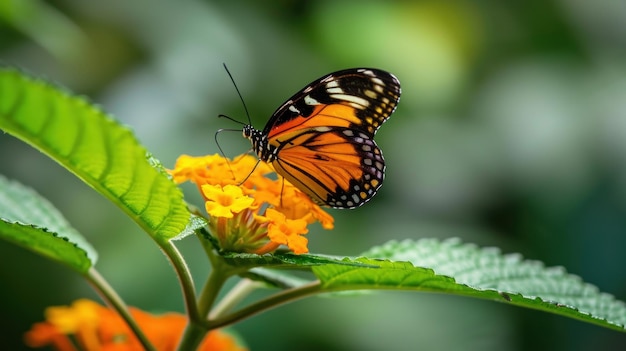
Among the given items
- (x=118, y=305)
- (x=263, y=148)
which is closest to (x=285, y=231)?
(x=118, y=305)

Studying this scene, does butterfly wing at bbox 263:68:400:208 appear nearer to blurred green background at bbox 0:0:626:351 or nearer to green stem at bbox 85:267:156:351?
green stem at bbox 85:267:156:351

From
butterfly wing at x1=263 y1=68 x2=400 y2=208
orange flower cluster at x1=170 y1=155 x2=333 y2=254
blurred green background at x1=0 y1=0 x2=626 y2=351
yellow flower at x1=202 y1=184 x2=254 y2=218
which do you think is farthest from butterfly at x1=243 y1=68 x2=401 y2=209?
blurred green background at x1=0 y1=0 x2=626 y2=351

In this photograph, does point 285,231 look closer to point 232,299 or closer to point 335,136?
point 232,299

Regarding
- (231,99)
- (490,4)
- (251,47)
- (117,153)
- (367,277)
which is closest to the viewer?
(117,153)

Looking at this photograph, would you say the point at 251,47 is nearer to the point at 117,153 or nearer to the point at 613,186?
the point at 613,186

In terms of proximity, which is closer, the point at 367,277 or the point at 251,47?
the point at 367,277

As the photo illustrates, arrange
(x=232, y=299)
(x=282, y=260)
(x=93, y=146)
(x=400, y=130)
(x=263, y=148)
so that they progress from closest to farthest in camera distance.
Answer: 1. (x=93, y=146)
2. (x=282, y=260)
3. (x=232, y=299)
4. (x=263, y=148)
5. (x=400, y=130)

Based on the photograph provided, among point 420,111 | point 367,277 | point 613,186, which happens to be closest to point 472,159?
point 420,111

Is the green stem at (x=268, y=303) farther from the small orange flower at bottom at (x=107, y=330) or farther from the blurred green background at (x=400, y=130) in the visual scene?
the blurred green background at (x=400, y=130)
